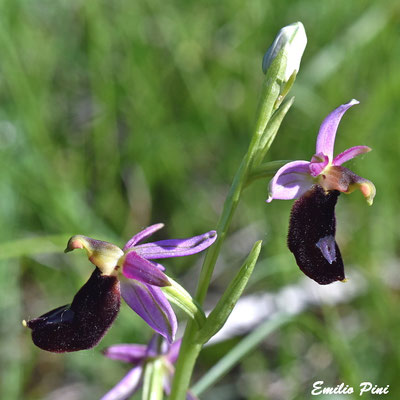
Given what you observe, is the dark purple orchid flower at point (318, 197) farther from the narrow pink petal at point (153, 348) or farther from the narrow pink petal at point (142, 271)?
the narrow pink petal at point (153, 348)

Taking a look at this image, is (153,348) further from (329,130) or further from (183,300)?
(329,130)

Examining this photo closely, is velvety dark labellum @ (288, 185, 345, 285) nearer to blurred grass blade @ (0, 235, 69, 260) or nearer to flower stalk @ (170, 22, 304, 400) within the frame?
flower stalk @ (170, 22, 304, 400)

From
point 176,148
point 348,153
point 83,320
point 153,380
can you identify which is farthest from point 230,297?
point 176,148

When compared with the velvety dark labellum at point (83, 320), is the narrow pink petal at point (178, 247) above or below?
above

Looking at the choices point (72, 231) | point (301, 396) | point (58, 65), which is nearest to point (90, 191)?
point (72, 231)

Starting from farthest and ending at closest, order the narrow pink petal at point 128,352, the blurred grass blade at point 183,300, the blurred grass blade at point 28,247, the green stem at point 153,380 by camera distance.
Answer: the blurred grass blade at point 28,247 → the narrow pink petal at point 128,352 → the green stem at point 153,380 → the blurred grass blade at point 183,300

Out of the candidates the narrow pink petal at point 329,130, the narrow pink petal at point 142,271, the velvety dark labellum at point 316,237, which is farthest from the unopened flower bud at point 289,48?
the narrow pink petal at point 142,271
